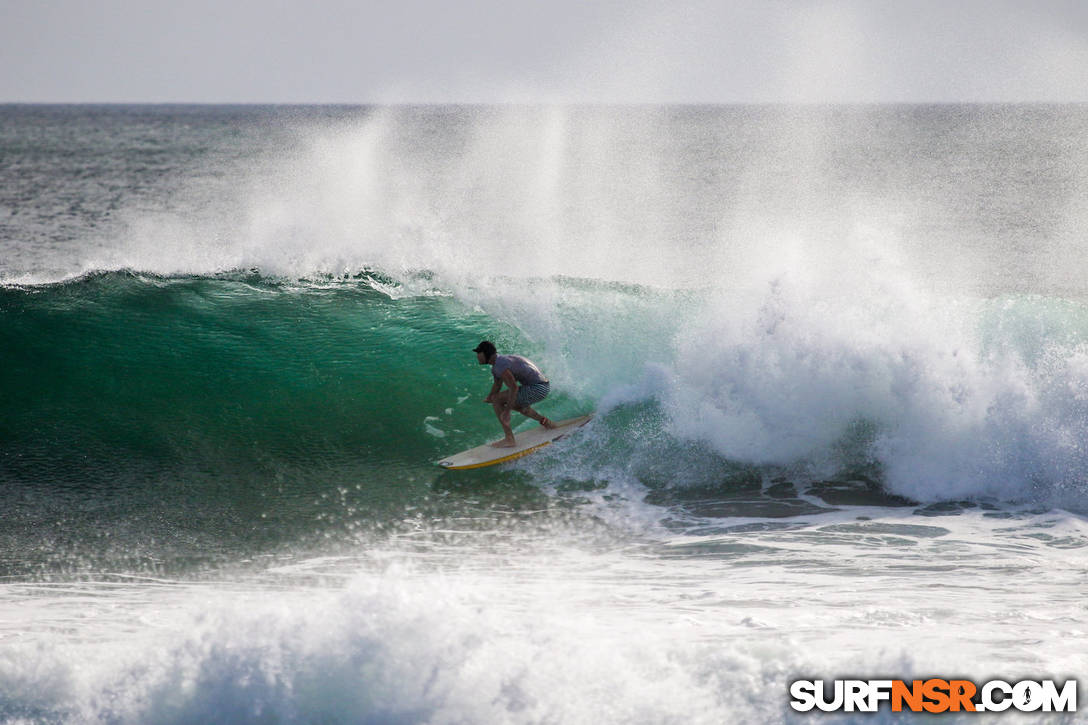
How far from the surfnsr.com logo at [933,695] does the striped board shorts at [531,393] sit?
4.76 m

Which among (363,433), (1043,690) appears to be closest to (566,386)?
(363,433)

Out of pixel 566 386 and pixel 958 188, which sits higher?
pixel 958 188

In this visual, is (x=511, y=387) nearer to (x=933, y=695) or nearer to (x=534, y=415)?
(x=534, y=415)

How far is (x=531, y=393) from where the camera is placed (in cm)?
898

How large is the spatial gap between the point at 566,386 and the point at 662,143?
58268 mm

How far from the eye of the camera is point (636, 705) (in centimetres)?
457

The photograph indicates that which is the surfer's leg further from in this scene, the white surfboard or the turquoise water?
the turquoise water

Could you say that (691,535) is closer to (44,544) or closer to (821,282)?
(821,282)

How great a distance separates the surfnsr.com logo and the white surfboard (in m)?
4.48

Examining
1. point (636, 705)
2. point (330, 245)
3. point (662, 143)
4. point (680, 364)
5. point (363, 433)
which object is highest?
point (662, 143)

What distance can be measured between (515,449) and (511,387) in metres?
0.62

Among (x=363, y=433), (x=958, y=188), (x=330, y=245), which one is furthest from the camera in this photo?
(x=958, y=188)

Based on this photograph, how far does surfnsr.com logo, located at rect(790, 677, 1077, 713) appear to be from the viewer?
4.43m

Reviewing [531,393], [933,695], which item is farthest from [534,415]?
[933,695]
